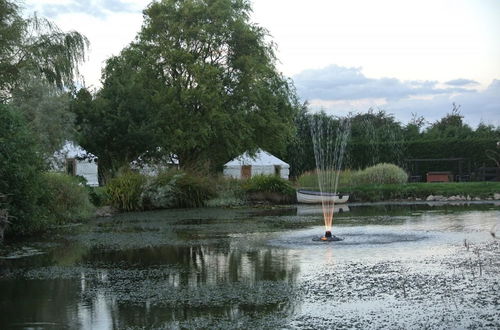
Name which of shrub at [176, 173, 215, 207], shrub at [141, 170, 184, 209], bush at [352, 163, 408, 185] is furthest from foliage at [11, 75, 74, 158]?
bush at [352, 163, 408, 185]

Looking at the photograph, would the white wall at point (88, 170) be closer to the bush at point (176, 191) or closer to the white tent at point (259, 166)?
the white tent at point (259, 166)

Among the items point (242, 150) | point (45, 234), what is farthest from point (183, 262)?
point (242, 150)

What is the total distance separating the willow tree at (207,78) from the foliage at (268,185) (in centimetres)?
678

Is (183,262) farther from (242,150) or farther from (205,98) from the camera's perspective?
(242,150)

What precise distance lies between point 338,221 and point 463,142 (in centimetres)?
2601

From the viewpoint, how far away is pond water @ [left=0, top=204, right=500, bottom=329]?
772 cm

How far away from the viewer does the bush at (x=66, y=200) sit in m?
22.1

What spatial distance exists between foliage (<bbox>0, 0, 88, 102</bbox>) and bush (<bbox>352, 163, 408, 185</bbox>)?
16510 mm

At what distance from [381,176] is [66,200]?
64.4ft

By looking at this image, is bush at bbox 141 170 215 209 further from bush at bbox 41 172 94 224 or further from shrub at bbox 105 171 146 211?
bush at bbox 41 172 94 224

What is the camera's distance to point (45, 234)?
19.2 meters

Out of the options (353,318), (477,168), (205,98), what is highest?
(205,98)

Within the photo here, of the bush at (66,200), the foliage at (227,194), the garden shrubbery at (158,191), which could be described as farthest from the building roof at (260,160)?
the bush at (66,200)

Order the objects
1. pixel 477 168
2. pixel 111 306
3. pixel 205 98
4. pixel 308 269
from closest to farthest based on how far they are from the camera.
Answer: pixel 111 306
pixel 308 269
pixel 205 98
pixel 477 168
